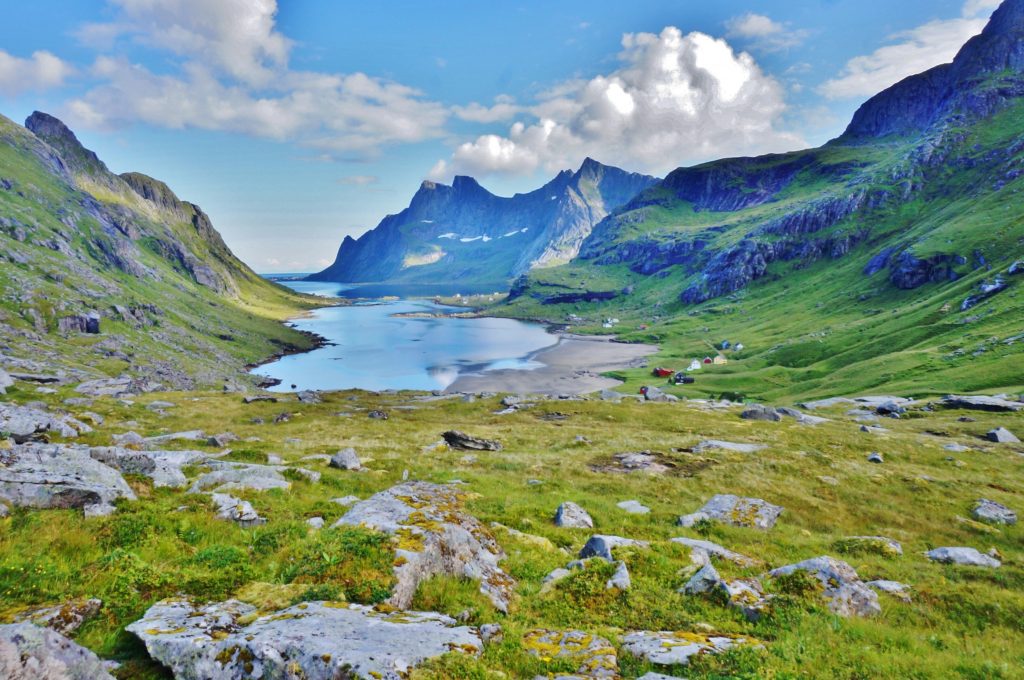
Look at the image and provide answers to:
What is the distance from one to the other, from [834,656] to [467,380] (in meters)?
144

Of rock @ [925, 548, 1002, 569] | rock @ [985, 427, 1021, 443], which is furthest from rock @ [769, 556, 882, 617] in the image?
rock @ [985, 427, 1021, 443]

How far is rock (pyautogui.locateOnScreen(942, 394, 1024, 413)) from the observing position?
6303 cm

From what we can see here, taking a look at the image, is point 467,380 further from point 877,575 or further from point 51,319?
point 877,575

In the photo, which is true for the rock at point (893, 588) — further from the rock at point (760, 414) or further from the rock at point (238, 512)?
the rock at point (760, 414)

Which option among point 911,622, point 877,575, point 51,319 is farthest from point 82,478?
point 51,319

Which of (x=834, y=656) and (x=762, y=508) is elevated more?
(x=834, y=656)

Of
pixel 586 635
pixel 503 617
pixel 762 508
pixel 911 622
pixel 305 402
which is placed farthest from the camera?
pixel 305 402

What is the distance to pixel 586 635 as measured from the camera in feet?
34.5

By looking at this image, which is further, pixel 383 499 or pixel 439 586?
pixel 383 499

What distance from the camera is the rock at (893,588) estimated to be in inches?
585

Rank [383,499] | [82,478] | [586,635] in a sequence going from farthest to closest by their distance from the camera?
[383,499], [82,478], [586,635]

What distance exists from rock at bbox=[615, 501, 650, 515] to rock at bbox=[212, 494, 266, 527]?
1832cm

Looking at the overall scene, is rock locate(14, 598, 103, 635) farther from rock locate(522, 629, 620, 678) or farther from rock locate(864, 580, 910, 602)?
rock locate(864, 580, 910, 602)

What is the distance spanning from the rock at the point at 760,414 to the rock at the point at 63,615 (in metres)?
71.6
